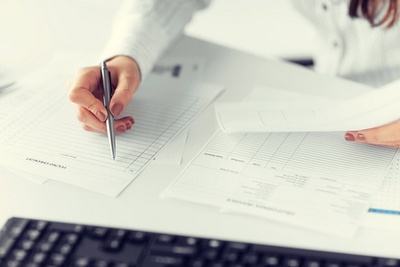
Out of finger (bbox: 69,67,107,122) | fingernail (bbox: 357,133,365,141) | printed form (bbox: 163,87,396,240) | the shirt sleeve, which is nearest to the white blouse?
the shirt sleeve

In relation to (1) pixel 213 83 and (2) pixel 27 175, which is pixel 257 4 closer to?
(1) pixel 213 83

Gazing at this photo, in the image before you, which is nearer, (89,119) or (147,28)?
(89,119)

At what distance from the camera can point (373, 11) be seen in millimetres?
989

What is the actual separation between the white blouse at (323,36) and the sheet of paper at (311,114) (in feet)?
0.62

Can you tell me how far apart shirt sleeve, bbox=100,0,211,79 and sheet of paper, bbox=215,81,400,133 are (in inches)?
6.5

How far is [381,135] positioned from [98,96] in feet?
1.26

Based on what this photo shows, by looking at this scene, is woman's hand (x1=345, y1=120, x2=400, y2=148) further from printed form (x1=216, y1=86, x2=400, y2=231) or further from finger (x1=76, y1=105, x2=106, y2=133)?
finger (x1=76, y1=105, x2=106, y2=133)

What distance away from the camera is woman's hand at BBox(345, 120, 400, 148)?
705 mm

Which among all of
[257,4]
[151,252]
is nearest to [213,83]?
[151,252]

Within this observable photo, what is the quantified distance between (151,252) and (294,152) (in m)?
0.26

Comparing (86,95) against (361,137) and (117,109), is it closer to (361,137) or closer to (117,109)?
(117,109)

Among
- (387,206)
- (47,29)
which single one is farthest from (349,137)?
(47,29)

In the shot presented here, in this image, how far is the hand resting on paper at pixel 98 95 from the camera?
2.41 feet

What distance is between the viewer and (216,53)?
39.8 inches
